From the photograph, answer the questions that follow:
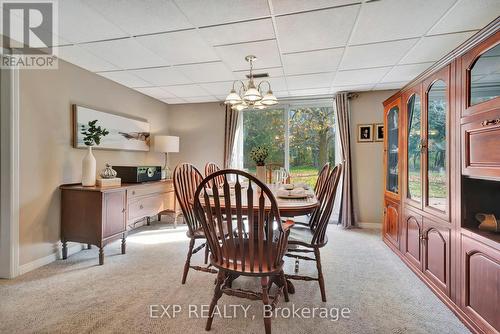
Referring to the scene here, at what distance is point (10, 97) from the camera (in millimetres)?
2287

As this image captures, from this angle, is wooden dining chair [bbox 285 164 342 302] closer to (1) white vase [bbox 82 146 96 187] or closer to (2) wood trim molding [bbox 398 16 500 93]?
(2) wood trim molding [bbox 398 16 500 93]

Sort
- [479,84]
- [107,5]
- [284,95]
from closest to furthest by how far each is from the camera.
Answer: [479,84] → [107,5] → [284,95]

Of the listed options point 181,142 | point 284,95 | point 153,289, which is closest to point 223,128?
point 181,142

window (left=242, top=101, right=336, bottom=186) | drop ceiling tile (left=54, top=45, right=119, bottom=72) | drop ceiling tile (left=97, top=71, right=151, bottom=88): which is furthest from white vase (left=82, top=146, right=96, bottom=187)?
window (left=242, top=101, right=336, bottom=186)

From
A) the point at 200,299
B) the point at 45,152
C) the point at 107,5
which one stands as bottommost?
the point at 200,299

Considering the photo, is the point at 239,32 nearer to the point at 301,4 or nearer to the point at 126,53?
the point at 301,4

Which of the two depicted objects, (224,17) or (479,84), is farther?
(224,17)

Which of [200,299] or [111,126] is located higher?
[111,126]

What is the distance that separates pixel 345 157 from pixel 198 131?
280 cm

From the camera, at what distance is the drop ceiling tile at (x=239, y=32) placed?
6.70 feet

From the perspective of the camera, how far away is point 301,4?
1785 mm

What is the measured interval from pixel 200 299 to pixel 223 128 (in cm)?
334

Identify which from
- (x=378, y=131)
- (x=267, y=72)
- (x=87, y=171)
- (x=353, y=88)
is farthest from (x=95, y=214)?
(x=378, y=131)

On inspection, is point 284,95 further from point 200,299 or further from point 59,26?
point 200,299
